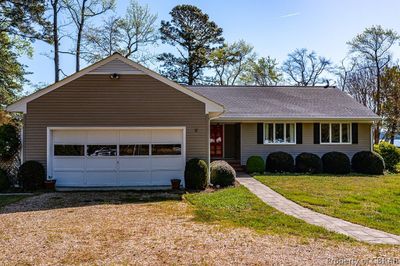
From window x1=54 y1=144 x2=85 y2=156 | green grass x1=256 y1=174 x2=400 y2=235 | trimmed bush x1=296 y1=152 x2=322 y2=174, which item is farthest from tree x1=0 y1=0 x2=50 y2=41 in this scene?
trimmed bush x1=296 y1=152 x2=322 y2=174

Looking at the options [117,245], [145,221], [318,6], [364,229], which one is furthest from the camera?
[318,6]

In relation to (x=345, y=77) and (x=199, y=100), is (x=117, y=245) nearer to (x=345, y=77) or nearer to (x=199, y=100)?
(x=199, y=100)

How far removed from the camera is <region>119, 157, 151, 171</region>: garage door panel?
12023 mm

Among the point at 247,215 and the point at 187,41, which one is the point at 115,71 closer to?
the point at 247,215

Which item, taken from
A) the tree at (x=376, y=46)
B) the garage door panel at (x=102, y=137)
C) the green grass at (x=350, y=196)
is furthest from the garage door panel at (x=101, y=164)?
the tree at (x=376, y=46)

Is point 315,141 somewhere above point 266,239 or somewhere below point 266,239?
above

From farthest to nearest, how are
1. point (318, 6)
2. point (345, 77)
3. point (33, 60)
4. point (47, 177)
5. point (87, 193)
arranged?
point (345, 77) → point (33, 60) → point (318, 6) → point (47, 177) → point (87, 193)

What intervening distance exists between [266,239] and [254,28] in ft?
48.7

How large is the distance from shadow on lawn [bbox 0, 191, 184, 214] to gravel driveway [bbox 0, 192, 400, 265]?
47 centimetres

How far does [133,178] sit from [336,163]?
9739 mm

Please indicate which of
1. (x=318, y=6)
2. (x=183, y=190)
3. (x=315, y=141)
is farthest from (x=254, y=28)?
(x=183, y=190)

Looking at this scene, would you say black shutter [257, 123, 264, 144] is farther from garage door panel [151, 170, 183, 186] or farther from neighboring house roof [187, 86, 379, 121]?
garage door panel [151, 170, 183, 186]

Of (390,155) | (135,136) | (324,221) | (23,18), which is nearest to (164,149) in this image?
(135,136)

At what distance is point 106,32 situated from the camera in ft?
81.8
